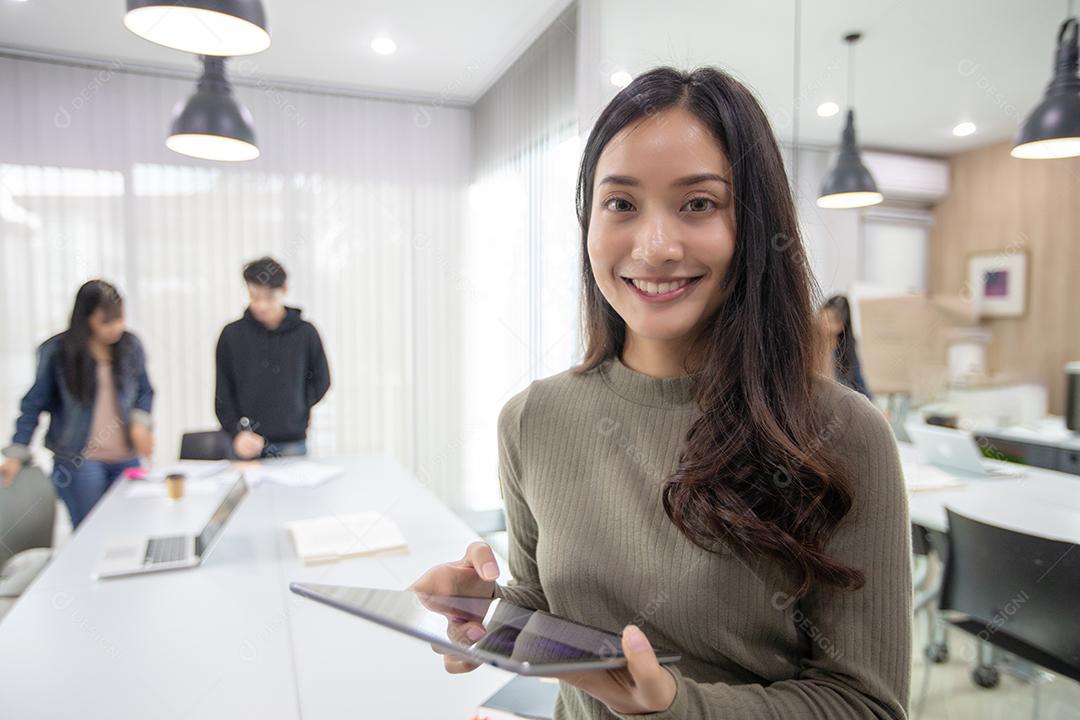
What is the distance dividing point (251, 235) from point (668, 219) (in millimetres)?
4624

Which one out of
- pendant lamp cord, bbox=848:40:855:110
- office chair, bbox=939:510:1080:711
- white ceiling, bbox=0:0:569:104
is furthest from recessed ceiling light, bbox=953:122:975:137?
white ceiling, bbox=0:0:569:104

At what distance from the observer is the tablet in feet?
2.13

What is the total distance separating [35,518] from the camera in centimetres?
263

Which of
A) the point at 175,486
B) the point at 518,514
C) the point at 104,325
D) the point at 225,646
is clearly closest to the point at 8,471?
the point at 175,486

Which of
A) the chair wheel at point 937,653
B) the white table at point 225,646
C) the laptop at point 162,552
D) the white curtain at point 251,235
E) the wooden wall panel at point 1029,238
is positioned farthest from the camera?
the white curtain at point 251,235

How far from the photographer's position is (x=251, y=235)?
15.8 feet

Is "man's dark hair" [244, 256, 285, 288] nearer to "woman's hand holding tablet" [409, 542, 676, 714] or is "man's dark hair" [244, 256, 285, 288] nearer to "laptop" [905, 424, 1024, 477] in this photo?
"woman's hand holding tablet" [409, 542, 676, 714]

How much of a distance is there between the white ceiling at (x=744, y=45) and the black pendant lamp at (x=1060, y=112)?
0.11 m

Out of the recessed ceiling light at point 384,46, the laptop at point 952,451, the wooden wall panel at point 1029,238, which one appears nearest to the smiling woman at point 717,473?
the wooden wall panel at point 1029,238

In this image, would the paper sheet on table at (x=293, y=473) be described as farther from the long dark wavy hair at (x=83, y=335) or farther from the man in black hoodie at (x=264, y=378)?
the long dark wavy hair at (x=83, y=335)

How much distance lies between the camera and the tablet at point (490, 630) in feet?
2.13

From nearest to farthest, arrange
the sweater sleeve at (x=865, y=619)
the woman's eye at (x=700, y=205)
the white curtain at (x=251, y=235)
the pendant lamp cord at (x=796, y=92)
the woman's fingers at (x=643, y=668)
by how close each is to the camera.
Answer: the woman's fingers at (x=643, y=668), the sweater sleeve at (x=865, y=619), the woman's eye at (x=700, y=205), the pendant lamp cord at (x=796, y=92), the white curtain at (x=251, y=235)

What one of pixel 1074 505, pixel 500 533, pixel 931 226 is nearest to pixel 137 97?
pixel 500 533

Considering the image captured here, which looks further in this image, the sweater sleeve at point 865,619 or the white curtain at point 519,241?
the white curtain at point 519,241
